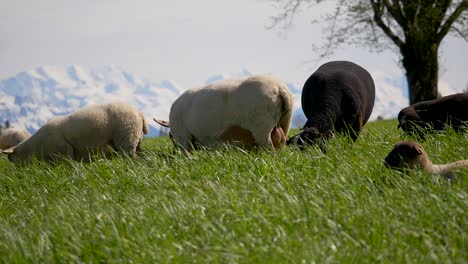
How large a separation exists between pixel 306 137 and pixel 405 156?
250cm

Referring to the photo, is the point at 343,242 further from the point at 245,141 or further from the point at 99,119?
the point at 99,119

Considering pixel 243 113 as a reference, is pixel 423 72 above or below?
below

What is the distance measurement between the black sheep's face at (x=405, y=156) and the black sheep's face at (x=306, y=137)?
2258 mm

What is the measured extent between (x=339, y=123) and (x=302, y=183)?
11.6 ft

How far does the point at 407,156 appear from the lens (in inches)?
262

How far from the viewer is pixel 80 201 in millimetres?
6875

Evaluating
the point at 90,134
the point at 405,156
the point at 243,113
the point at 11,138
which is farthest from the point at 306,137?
the point at 11,138

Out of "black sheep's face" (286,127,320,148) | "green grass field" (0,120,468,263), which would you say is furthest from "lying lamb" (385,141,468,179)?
"black sheep's face" (286,127,320,148)

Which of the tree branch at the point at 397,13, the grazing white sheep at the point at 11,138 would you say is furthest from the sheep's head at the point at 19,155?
the tree branch at the point at 397,13

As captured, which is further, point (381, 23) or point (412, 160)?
point (381, 23)

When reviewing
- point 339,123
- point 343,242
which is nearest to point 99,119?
point 339,123

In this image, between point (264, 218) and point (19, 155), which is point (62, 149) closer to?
point (19, 155)

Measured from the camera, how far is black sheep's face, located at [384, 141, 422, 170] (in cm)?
664

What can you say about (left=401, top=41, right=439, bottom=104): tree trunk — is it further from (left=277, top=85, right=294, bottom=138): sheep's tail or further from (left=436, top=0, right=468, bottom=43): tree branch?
(left=277, top=85, right=294, bottom=138): sheep's tail
